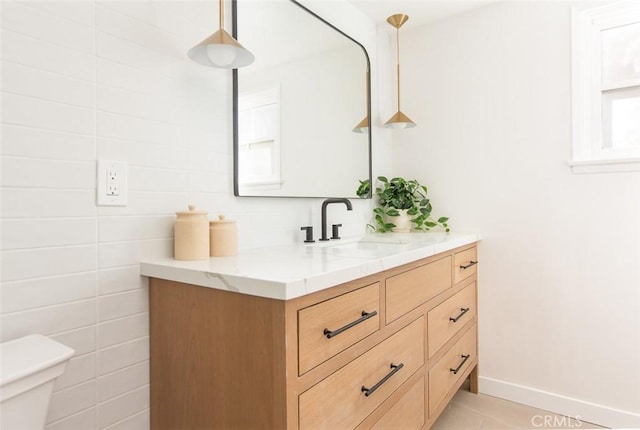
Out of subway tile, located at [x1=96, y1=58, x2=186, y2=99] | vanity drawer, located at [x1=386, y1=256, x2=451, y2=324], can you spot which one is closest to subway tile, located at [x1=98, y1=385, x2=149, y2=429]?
vanity drawer, located at [x1=386, y1=256, x2=451, y2=324]

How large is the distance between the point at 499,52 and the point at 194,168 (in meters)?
1.86

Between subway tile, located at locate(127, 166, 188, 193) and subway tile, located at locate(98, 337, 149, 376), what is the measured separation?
1.57ft

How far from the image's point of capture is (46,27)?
1005 mm

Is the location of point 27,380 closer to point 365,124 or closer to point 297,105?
point 297,105

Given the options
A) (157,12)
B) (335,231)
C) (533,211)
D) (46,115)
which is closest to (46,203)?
(46,115)

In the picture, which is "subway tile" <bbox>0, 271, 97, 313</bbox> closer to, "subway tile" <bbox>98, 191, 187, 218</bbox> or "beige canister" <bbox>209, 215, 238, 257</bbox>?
"subway tile" <bbox>98, 191, 187, 218</bbox>

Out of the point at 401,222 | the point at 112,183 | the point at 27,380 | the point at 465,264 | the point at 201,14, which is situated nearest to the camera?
the point at 27,380

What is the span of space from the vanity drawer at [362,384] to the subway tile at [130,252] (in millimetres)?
664

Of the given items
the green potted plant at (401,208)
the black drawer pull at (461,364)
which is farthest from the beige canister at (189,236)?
the black drawer pull at (461,364)

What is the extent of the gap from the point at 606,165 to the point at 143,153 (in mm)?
2073

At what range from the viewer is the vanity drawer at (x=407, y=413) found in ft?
4.26

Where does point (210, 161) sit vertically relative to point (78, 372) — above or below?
above

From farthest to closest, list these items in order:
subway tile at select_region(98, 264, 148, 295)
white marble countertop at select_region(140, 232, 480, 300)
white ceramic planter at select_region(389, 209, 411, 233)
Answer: white ceramic planter at select_region(389, 209, 411, 233)
subway tile at select_region(98, 264, 148, 295)
white marble countertop at select_region(140, 232, 480, 300)

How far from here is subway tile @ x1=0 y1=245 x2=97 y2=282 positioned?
3.10ft
